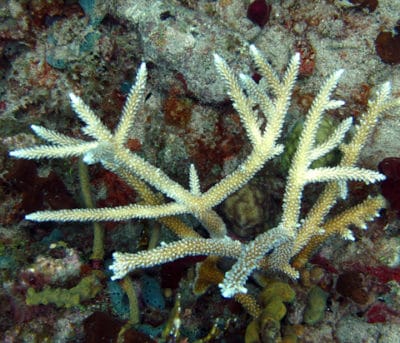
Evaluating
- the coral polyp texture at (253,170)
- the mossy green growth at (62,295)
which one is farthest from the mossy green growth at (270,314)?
the mossy green growth at (62,295)

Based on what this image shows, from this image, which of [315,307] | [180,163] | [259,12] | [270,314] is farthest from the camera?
[180,163]

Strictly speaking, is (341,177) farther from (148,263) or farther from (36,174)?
(36,174)

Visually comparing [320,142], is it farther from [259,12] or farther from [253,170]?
[259,12]

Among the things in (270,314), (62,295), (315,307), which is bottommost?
(62,295)

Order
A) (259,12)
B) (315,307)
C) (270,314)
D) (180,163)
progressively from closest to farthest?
(270,314) → (315,307) → (259,12) → (180,163)

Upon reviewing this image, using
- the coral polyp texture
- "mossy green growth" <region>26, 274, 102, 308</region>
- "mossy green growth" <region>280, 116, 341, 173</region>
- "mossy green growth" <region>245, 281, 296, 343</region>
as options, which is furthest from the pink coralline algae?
"mossy green growth" <region>26, 274, 102, 308</region>

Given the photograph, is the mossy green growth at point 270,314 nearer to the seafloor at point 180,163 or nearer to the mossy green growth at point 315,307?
the seafloor at point 180,163

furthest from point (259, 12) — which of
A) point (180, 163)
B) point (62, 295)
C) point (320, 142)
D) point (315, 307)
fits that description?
point (62, 295)

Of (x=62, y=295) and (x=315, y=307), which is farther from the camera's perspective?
(x=62, y=295)
